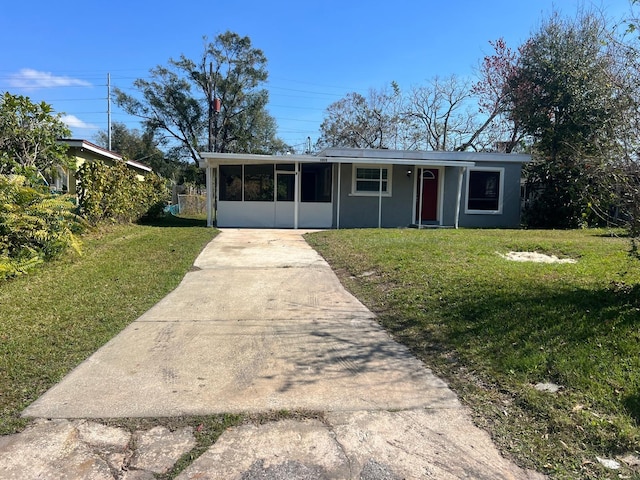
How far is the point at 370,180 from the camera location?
16.2m

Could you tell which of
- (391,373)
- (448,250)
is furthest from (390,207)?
(391,373)

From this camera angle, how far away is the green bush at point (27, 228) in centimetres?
698

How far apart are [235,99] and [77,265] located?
1167 inches

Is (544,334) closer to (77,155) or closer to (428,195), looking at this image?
(428,195)

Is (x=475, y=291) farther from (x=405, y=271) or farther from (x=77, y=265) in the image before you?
(x=77, y=265)

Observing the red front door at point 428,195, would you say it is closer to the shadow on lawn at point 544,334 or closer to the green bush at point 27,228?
the shadow on lawn at point 544,334

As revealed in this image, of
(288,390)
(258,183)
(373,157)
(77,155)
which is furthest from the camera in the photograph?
(258,183)

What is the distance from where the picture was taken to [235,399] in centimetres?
338

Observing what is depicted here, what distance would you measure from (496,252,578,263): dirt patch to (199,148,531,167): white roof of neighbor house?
7.13 meters

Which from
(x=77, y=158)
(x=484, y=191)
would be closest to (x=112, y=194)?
(x=77, y=158)

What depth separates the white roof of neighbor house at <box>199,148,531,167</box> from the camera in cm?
1492

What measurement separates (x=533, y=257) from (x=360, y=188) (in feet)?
27.8

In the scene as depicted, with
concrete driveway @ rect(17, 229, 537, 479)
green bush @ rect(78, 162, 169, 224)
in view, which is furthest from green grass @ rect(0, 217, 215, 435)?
green bush @ rect(78, 162, 169, 224)

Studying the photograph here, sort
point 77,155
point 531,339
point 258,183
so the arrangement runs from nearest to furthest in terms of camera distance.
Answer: point 531,339, point 77,155, point 258,183
